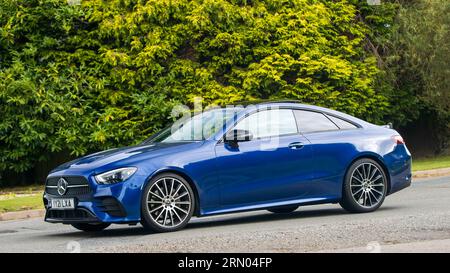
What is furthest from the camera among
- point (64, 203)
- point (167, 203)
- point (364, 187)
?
point (364, 187)

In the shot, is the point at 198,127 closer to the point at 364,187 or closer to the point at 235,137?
the point at 235,137

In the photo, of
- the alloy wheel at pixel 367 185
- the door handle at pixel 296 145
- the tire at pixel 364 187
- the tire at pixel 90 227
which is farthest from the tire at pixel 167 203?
the alloy wheel at pixel 367 185

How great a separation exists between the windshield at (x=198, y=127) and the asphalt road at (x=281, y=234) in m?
1.17

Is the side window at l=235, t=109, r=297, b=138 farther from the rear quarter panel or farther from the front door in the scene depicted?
the rear quarter panel

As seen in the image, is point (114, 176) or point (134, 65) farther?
point (134, 65)

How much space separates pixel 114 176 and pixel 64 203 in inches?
30.5

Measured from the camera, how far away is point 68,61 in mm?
23391

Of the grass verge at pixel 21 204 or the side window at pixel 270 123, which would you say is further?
the grass verge at pixel 21 204

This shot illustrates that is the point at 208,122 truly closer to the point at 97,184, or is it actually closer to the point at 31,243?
the point at 97,184

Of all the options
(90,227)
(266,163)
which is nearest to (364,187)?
(266,163)

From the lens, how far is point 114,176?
10.5m

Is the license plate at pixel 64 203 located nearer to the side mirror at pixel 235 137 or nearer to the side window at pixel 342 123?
the side mirror at pixel 235 137

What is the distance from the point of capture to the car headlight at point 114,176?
10516 mm
